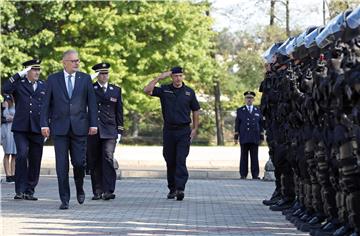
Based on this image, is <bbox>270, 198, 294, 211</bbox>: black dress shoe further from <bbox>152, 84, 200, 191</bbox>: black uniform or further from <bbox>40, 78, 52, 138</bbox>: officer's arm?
<bbox>40, 78, 52, 138</bbox>: officer's arm

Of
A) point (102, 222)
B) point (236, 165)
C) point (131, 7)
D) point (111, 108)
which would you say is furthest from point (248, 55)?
point (102, 222)

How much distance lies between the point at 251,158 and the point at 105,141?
7.60 meters

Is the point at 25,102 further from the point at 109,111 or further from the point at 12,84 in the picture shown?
the point at 109,111

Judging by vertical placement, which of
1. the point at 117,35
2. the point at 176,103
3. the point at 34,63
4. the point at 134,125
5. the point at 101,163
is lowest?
the point at 101,163

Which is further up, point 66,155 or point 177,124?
point 177,124

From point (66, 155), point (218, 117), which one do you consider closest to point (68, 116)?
point (66, 155)

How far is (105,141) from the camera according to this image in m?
16.8

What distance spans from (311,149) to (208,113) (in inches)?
2155

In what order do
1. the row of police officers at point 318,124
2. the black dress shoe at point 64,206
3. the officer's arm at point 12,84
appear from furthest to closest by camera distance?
the officer's arm at point 12,84
the black dress shoe at point 64,206
the row of police officers at point 318,124

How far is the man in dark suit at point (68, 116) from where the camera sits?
14.8 metres

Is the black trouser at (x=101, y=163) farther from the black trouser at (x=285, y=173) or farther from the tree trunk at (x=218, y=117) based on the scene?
the tree trunk at (x=218, y=117)

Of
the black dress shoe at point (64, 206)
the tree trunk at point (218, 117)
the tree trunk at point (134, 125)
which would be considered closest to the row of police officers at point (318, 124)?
the black dress shoe at point (64, 206)

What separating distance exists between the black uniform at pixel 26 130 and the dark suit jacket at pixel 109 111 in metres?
0.91

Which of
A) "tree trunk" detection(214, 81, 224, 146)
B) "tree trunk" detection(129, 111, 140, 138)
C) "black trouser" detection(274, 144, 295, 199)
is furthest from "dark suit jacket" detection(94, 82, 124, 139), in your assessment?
"tree trunk" detection(129, 111, 140, 138)
